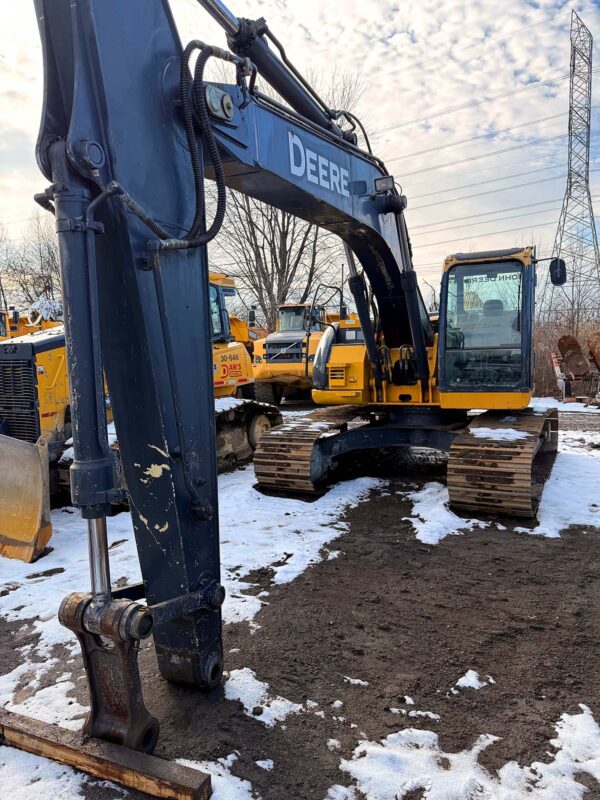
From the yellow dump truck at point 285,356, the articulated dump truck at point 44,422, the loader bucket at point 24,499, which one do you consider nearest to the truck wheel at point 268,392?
the yellow dump truck at point 285,356

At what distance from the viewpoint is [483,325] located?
6.36m

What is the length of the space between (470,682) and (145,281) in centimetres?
262

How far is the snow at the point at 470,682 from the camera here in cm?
303

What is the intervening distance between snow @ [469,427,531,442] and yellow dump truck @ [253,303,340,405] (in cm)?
804

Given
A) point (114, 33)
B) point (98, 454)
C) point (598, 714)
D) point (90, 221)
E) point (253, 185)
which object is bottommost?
point (598, 714)

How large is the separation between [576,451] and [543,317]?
12833 millimetres

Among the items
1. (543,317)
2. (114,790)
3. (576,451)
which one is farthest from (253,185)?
(543,317)

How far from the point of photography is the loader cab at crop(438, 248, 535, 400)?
6152 mm

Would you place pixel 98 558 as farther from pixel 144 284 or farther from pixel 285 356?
pixel 285 356

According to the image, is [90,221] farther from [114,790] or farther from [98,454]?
[114,790]

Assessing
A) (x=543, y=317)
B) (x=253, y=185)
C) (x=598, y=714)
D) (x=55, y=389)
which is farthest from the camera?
(x=543, y=317)

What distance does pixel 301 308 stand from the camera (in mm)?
15547

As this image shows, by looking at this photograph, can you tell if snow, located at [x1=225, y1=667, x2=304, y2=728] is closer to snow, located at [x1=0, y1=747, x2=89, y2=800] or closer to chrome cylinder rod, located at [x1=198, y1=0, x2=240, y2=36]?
snow, located at [x1=0, y1=747, x2=89, y2=800]

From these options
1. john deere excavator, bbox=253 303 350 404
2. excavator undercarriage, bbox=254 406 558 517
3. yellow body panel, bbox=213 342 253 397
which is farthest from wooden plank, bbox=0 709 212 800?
john deere excavator, bbox=253 303 350 404
